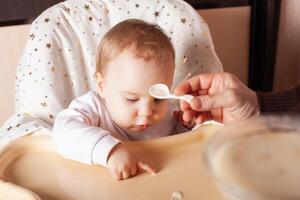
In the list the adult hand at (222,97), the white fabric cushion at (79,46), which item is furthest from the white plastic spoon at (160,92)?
the white fabric cushion at (79,46)

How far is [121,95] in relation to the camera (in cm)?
94

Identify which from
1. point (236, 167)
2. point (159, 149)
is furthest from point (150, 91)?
point (236, 167)

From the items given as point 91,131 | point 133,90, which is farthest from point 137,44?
point 91,131

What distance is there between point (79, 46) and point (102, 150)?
474 mm

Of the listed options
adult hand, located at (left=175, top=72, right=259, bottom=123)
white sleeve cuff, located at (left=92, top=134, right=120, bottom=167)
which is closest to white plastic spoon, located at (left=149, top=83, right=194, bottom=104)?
adult hand, located at (left=175, top=72, right=259, bottom=123)

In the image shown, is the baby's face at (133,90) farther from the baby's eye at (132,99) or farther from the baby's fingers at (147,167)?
the baby's fingers at (147,167)

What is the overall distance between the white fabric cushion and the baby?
15cm

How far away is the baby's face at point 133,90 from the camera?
91 cm

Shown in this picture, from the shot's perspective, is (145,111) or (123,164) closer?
(123,164)

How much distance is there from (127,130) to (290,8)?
2.96 feet

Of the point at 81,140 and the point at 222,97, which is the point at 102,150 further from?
the point at 222,97

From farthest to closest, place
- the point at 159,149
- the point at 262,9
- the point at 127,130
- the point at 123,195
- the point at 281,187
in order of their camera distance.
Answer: the point at 262,9
the point at 127,130
the point at 159,149
the point at 123,195
the point at 281,187

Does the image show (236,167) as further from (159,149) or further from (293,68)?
(293,68)

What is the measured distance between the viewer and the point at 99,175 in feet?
2.56
